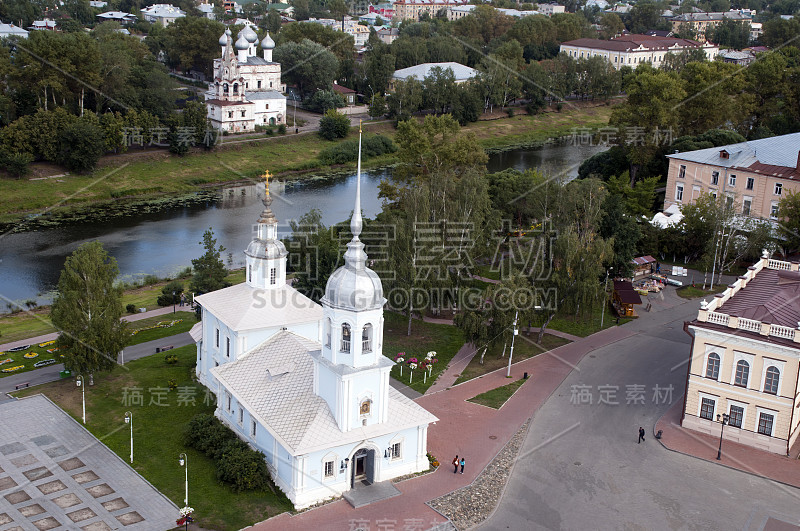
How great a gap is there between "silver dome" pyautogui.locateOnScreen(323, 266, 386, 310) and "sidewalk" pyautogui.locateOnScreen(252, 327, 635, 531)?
6.66 meters

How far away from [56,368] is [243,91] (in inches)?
2183

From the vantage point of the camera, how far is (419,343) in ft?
139

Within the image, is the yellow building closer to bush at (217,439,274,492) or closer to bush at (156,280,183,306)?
bush at (217,439,274,492)

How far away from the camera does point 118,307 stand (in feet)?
120

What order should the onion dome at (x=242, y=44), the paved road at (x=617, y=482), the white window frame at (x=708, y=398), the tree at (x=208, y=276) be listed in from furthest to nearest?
the onion dome at (x=242, y=44)
the tree at (x=208, y=276)
the white window frame at (x=708, y=398)
the paved road at (x=617, y=482)

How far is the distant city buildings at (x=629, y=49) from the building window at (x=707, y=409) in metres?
99.0

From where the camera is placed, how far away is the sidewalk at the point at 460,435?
2773cm

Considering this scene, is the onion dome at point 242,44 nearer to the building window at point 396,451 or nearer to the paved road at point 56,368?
the paved road at point 56,368

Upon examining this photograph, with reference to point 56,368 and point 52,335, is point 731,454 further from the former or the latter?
point 52,335

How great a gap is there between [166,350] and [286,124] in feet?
181

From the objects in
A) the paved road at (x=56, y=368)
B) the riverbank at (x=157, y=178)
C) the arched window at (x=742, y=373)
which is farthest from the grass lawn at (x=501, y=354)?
the riverbank at (x=157, y=178)

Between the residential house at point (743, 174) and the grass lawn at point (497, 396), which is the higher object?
the residential house at point (743, 174)

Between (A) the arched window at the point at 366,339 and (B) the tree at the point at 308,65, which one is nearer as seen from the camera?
(A) the arched window at the point at 366,339

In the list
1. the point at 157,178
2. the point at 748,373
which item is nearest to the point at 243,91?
the point at 157,178
